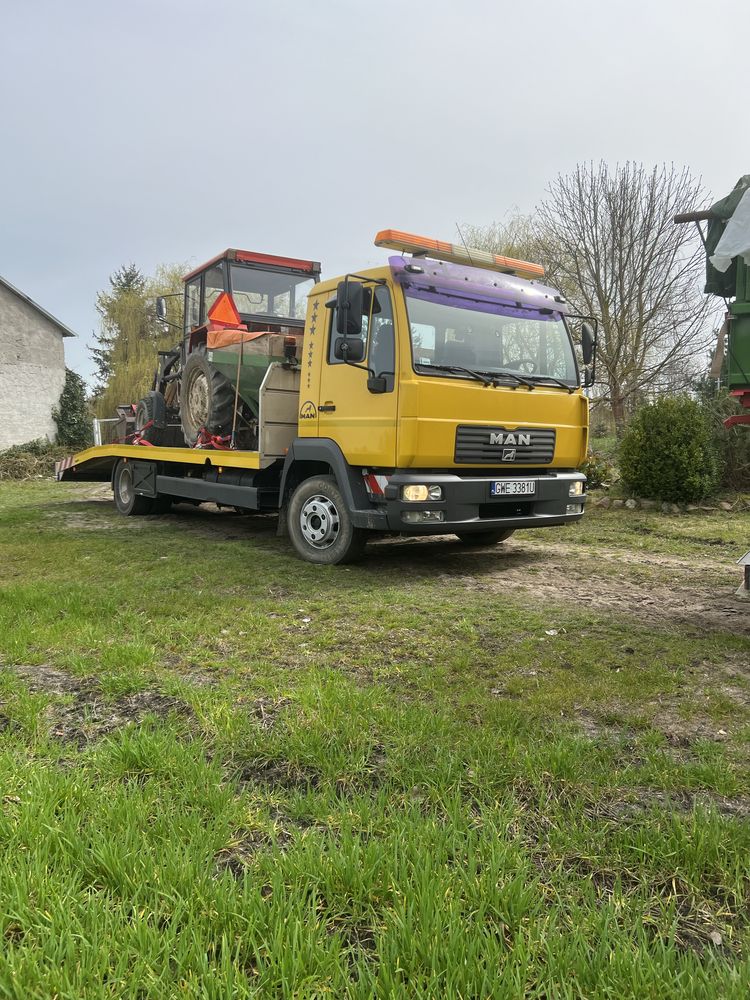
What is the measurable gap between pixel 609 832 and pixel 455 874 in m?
0.58

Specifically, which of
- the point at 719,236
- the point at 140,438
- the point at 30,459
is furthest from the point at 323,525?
the point at 30,459

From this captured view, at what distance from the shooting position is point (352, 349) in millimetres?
6234

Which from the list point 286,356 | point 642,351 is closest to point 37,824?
point 286,356

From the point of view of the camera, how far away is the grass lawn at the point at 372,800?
1.60 metres

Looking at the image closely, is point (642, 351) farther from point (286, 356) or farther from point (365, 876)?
point (365, 876)

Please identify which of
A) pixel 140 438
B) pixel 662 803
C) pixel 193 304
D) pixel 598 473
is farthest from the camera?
pixel 598 473

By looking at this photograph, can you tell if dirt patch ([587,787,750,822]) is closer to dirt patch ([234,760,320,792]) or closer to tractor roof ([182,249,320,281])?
dirt patch ([234,760,320,792])

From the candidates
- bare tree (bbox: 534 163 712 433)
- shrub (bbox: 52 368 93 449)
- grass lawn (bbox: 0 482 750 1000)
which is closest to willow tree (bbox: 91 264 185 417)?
shrub (bbox: 52 368 93 449)

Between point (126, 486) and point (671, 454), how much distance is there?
867 cm

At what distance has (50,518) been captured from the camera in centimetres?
1081

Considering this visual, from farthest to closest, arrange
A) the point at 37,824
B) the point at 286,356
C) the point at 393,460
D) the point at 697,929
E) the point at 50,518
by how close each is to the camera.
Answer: the point at 50,518 < the point at 286,356 < the point at 393,460 < the point at 37,824 < the point at 697,929

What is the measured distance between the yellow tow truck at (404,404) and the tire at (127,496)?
117 inches

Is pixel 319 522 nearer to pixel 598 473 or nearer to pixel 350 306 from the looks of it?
pixel 350 306

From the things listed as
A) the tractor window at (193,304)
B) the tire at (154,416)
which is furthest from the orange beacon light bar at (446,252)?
the tire at (154,416)
